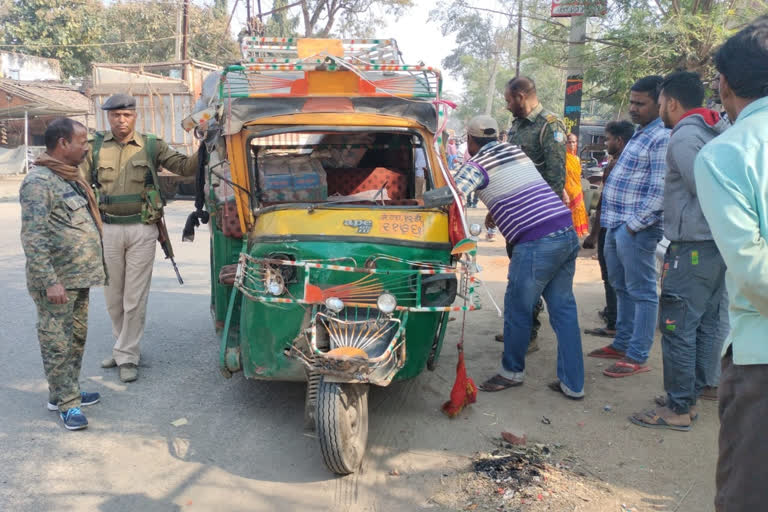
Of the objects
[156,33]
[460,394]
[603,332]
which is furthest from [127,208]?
[156,33]

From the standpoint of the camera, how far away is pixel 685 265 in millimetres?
3736

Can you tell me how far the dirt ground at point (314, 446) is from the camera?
3.19 metres

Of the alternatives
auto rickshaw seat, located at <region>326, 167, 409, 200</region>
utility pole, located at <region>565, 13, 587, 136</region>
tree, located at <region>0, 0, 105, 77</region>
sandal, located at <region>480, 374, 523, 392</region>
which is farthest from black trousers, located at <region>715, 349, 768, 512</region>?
tree, located at <region>0, 0, 105, 77</region>

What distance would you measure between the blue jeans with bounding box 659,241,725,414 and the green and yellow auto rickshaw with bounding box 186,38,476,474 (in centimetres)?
123

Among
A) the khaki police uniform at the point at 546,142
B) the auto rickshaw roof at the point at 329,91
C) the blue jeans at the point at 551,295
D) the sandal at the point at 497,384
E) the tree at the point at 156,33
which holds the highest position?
the tree at the point at 156,33

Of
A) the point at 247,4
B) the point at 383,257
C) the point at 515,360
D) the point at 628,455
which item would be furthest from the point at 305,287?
the point at 247,4

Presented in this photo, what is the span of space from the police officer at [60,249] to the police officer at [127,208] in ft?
2.17

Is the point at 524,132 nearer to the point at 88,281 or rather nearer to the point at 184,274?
the point at 88,281

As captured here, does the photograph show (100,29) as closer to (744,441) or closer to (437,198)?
(437,198)

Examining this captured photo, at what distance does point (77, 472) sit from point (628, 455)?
10.1 feet

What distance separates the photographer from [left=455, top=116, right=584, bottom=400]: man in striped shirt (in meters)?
4.21

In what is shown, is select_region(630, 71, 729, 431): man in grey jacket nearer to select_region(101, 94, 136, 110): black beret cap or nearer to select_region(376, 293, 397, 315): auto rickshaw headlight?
select_region(376, 293, 397, 315): auto rickshaw headlight

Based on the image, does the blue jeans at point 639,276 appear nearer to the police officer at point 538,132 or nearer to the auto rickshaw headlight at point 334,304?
the police officer at point 538,132

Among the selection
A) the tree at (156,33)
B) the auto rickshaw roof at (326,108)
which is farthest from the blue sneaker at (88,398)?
the tree at (156,33)
